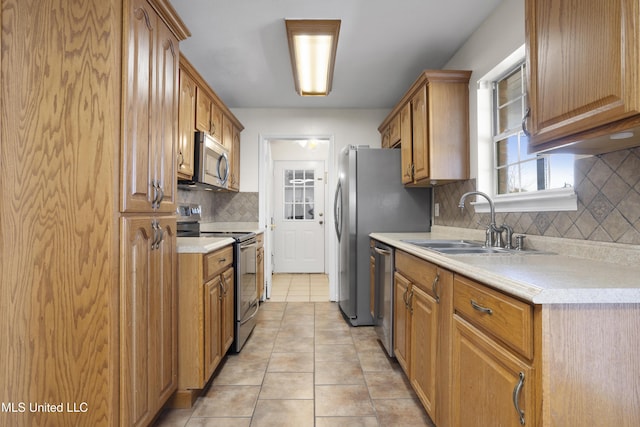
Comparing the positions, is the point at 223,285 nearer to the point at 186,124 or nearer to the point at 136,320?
the point at 136,320

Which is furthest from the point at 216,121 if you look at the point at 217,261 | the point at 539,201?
the point at 539,201

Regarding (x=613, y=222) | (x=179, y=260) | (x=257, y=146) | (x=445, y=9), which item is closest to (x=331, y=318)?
(x=179, y=260)

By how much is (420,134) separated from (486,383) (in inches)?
77.6

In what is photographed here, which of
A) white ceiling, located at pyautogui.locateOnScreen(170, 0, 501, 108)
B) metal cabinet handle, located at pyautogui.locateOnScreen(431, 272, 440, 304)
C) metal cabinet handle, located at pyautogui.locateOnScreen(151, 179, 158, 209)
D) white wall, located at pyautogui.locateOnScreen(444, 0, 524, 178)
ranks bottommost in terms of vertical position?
metal cabinet handle, located at pyautogui.locateOnScreen(431, 272, 440, 304)

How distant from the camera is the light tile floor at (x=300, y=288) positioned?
13.3 ft

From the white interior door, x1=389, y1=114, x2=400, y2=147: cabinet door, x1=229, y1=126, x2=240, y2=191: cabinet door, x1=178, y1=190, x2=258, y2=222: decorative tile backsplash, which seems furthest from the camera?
the white interior door

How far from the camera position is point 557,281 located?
0.91 m

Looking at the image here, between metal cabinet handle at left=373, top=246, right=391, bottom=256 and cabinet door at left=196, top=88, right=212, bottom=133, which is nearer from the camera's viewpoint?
metal cabinet handle at left=373, top=246, right=391, bottom=256

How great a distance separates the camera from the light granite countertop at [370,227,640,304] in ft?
2.69

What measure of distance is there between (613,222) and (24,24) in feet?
7.64

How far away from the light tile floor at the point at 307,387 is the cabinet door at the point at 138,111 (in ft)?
3.79

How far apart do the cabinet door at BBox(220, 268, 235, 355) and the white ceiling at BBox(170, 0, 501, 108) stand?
5.57ft

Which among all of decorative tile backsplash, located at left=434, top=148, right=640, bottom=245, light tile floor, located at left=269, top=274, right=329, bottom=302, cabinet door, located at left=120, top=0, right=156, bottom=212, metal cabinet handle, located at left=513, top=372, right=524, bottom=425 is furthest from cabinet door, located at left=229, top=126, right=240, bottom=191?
metal cabinet handle, located at left=513, top=372, right=524, bottom=425

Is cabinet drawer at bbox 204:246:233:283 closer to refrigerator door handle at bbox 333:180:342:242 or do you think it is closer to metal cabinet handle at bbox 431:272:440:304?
metal cabinet handle at bbox 431:272:440:304
